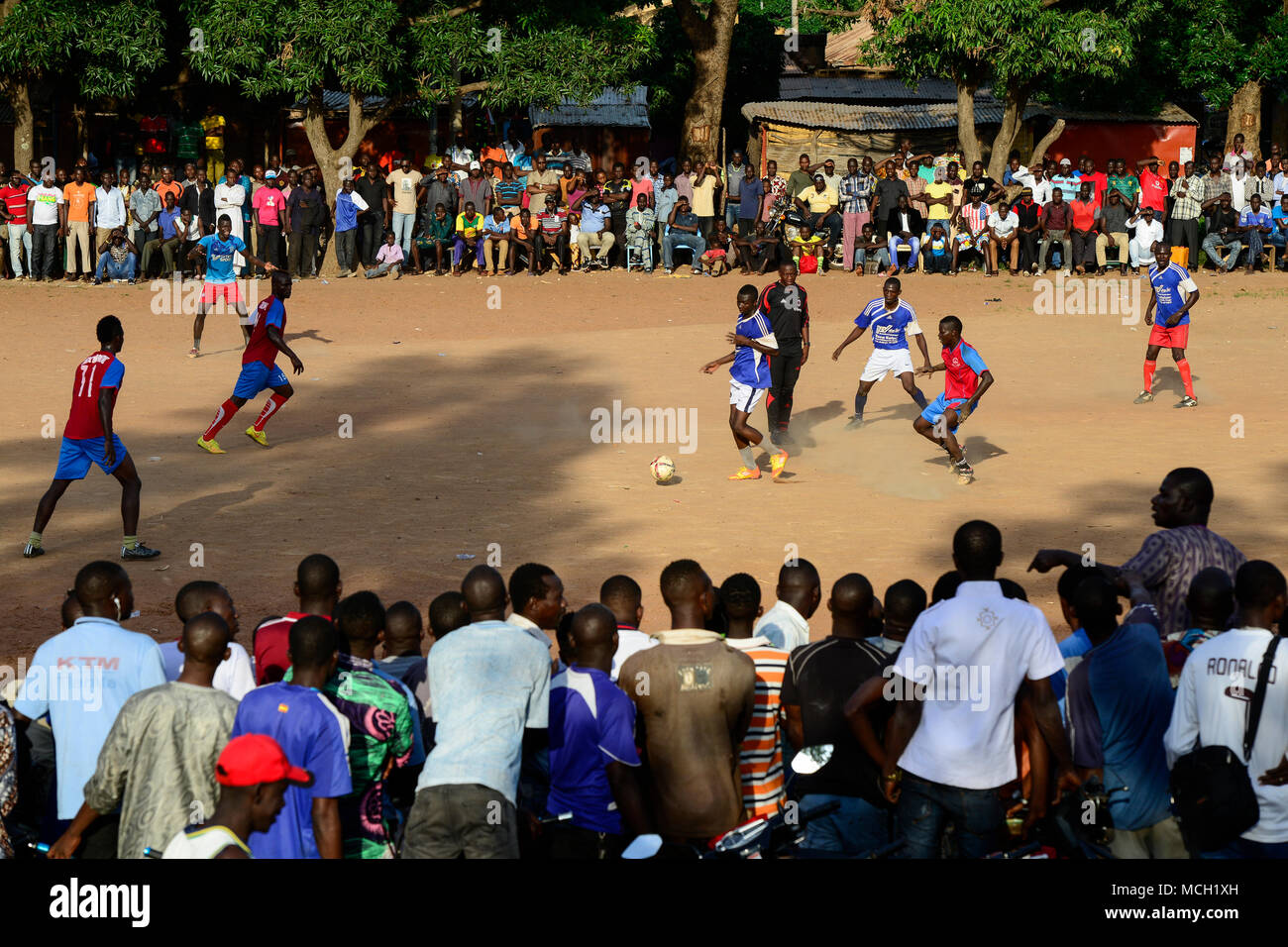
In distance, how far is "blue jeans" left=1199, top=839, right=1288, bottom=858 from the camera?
4.74 m

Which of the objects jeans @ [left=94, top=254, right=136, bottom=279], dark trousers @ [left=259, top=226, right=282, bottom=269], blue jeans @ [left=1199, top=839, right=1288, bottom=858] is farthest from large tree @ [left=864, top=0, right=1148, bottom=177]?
blue jeans @ [left=1199, top=839, right=1288, bottom=858]

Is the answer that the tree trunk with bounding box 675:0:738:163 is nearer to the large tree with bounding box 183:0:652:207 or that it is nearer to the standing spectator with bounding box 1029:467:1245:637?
the large tree with bounding box 183:0:652:207

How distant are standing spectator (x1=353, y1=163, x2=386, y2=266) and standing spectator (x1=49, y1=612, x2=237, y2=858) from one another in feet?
67.0

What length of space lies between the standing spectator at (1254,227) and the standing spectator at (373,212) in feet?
42.8

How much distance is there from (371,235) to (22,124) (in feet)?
22.1

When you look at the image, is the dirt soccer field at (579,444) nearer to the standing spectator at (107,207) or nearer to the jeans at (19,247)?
the jeans at (19,247)

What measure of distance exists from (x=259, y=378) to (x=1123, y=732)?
1041 centimetres

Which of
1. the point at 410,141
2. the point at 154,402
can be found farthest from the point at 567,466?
the point at 410,141

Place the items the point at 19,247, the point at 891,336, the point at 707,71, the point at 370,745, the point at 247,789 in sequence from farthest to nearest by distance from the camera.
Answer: the point at 707,71 < the point at 19,247 < the point at 891,336 < the point at 370,745 < the point at 247,789

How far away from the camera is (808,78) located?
33719 millimetres

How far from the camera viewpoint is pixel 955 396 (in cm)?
1308

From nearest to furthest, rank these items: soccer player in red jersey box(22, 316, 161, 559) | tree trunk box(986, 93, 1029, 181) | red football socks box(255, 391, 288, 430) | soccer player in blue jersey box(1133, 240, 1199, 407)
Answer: soccer player in red jersey box(22, 316, 161, 559) < red football socks box(255, 391, 288, 430) < soccer player in blue jersey box(1133, 240, 1199, 407) < tree trunk box(986, 93, 1029, 181)

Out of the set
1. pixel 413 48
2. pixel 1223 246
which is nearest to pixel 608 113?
pixel 413 48

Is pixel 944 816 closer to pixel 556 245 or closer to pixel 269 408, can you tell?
pixel 269 408
